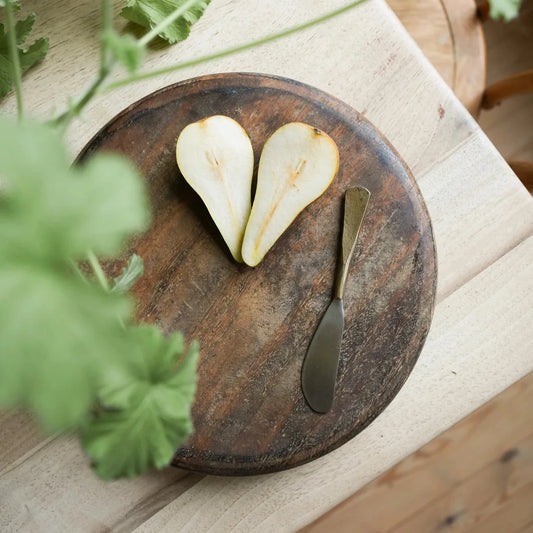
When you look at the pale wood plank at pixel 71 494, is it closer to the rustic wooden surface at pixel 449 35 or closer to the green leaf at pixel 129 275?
the green leaf at pixel 129 275

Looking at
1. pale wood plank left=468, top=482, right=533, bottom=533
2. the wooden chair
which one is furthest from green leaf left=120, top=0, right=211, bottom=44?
pale wood plank left=468, top=482, right=533, bottom=533

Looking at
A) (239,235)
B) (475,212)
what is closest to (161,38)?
(239,235)

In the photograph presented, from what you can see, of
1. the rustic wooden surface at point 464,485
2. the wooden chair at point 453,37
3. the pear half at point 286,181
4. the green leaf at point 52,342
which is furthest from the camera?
the rustic wooden surface at point 464,485

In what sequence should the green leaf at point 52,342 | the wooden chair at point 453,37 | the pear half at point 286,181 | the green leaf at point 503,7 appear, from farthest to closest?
the wooden chair at point 453,37 → the pear half at point 286,181 → the green leaf at point 503,7 → the green leaf at point 52,342

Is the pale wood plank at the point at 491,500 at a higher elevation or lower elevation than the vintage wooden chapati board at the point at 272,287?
lower

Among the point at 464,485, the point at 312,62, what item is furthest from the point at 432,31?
the point at 464,485

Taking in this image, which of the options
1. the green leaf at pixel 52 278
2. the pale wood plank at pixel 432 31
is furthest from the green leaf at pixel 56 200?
the pale wood plank at pixel 432 31

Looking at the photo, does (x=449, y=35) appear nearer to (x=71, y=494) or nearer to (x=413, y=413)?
(x=413, y=413)
